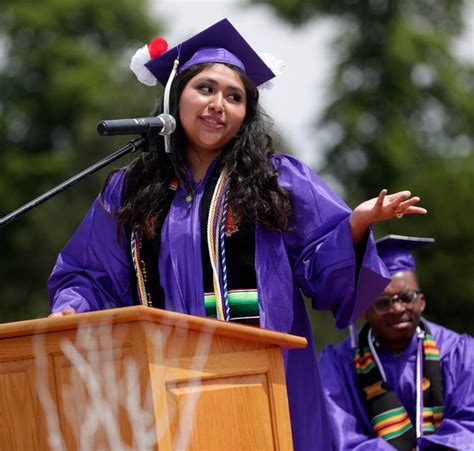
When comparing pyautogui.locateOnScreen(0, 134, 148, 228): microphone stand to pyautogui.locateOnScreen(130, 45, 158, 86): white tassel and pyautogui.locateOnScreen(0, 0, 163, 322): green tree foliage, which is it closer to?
pyautogui.locateOnScreen(130, 45, 158, 86): white tassel

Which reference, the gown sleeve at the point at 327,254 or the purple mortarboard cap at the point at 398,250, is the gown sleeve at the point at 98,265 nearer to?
the gown sleeve at the point at 327,254

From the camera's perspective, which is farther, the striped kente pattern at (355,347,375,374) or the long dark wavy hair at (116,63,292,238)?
the striped kente pattern at (355,347,375,374)

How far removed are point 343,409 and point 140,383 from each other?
266cm

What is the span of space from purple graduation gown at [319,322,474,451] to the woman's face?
1.74 meters

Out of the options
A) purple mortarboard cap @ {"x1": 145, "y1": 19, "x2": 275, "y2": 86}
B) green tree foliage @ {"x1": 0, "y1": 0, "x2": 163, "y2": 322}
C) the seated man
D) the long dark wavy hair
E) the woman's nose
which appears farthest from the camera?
green tree foliage @ {"x1": 0, "y1": 0, "x2": 163, "y2": 322}

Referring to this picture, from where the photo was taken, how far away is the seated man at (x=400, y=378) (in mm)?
5723

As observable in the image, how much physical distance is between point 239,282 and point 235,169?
1.39 ft

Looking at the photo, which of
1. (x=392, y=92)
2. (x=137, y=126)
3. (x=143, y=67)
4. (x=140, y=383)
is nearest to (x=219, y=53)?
(x=143, y=67)

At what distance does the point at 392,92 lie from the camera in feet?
96.5

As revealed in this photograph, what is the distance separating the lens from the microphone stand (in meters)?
3.84

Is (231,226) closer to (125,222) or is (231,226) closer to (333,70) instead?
(125,222)

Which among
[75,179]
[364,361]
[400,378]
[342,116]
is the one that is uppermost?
→ [342,116]

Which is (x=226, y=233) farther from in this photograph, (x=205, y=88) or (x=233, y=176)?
(x=205, y=88)

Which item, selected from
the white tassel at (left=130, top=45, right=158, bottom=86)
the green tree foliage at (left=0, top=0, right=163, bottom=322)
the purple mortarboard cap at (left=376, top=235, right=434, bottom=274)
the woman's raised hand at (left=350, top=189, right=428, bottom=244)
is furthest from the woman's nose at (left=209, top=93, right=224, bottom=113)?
the green tree foliage at (left=0, top=0, right=163, bottom=322)
